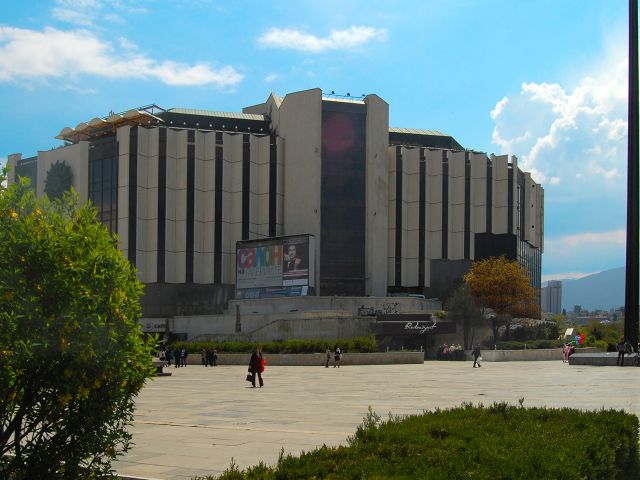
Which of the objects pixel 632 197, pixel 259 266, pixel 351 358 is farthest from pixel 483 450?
pixel 259 266

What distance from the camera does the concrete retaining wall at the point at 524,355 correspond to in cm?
5194

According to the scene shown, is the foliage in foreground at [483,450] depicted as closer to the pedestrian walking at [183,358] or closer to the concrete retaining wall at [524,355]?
the pedestrian walking at [183,358]

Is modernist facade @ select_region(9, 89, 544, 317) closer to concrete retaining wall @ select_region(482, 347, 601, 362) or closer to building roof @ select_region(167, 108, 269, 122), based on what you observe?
building roof @ select_region(167, 108, 269, 122)

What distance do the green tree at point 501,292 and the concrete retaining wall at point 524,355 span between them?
8.34m

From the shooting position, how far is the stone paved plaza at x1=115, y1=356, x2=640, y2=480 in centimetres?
1068

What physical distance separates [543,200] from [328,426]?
94854 mm

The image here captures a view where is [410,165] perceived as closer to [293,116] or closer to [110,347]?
[293,116]

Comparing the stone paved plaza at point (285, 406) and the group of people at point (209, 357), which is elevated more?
the stone paved plaza at point (285, 406)

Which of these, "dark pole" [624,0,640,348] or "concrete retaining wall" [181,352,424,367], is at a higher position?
"dark pole" [624,0,640,348]

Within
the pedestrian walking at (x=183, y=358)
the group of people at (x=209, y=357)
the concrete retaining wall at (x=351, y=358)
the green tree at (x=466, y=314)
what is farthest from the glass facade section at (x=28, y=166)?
the green tree at (x=466, y=314)

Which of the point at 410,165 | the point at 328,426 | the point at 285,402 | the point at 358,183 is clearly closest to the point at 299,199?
the point at 358,183

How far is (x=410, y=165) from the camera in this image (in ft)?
260

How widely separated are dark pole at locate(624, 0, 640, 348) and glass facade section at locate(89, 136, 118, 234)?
52.9 metres

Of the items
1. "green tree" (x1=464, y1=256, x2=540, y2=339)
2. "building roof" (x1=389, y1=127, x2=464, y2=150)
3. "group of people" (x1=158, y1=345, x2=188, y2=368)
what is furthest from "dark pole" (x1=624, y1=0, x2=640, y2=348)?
"building roof" (x1=389, y1=127, x2=464, y2=150)
